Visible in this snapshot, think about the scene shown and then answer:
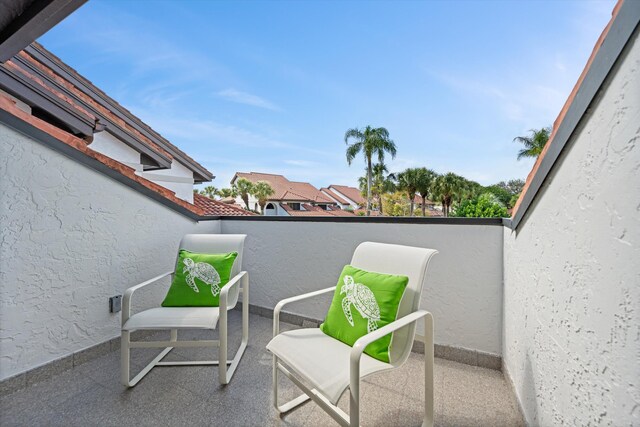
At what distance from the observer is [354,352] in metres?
1.15

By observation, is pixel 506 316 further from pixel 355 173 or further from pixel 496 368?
pixel 355 173

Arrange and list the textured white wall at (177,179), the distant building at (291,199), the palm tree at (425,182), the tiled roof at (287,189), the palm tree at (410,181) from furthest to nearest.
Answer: the palm tree at (410,181) → the palm tree at (425,182) → the tiled roof at (287,189) → the distant building at (291,199) → the textured white wall at (177,179)

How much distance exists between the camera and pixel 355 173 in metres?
28.4

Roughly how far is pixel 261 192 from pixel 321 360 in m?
21.3

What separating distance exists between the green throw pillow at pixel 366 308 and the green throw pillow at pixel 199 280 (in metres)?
0.93

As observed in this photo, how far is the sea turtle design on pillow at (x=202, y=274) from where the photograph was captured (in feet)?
7.14

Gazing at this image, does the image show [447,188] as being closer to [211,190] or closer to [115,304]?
[211,190]

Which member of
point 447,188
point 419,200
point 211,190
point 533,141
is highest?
point 533,141

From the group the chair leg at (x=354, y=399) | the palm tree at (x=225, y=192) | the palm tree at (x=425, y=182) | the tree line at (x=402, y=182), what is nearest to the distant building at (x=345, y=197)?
the tree line at (x=402, y=182)

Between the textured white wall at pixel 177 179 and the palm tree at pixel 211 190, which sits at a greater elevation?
the palm tree at pixel 211 190

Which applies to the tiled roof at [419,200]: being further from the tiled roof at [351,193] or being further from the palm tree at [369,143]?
the palm tree at [369,143]

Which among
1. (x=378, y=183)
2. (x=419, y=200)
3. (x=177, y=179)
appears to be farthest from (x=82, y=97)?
(x=419, y=200)

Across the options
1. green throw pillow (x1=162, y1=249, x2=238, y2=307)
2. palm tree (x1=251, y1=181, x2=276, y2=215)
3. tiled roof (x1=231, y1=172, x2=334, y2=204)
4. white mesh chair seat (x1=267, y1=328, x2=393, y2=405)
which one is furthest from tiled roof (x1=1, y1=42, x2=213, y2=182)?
tiled roof (x1=231, y1=172, x2=334, y2=204)

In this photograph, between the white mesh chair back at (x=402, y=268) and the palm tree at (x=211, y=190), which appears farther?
Answer: the palm tree at (x=211, y=190)
